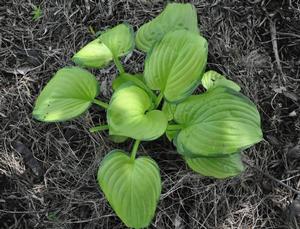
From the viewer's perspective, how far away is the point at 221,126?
144 cm

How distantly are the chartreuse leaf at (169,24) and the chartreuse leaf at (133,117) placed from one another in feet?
0.76

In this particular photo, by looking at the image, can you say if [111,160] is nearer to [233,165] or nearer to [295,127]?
[233,165]

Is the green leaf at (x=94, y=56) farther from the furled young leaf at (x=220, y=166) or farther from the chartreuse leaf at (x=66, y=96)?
the furled young leaf at (x=220, y=166)

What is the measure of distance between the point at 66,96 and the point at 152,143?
38 cm

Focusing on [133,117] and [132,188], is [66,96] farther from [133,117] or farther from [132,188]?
[132,188]

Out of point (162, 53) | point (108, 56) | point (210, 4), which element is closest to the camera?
point (162, 53)

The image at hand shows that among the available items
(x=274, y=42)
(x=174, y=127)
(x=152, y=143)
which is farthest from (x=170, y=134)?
(x=274, y=42)

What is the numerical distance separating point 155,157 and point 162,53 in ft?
1.44

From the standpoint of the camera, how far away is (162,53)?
1517 mm

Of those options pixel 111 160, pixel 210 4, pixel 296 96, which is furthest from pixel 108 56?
pixel 296 96

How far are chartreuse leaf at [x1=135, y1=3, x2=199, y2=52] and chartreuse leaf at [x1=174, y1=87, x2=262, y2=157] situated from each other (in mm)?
295

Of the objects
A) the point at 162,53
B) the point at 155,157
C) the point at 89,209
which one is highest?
the point at 162,53

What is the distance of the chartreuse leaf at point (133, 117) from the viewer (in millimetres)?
1431

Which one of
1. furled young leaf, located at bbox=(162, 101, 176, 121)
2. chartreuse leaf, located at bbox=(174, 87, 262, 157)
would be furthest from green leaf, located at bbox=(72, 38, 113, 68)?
chartreuse leaf, located at bbox=(174, 87, 262, 157)
